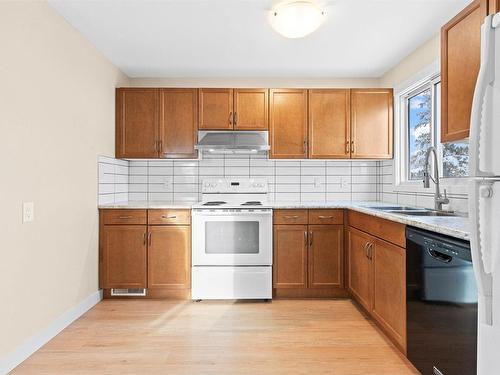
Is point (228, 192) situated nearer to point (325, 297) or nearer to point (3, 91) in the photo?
point (325, 297)

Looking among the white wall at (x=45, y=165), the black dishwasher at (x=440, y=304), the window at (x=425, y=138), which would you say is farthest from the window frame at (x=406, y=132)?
the white wall at (x=45, y=165)

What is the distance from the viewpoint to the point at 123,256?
3.36 m

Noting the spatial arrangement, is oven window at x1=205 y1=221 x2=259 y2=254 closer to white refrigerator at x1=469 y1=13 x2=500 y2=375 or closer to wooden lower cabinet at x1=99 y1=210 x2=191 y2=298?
wooden lower cabinet at x1=99 y1=210 x2=191 y2=298

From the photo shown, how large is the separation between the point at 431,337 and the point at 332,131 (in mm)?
2364

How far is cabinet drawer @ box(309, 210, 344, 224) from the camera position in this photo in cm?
339

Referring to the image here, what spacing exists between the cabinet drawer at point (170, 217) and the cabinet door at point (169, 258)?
61 millimetres

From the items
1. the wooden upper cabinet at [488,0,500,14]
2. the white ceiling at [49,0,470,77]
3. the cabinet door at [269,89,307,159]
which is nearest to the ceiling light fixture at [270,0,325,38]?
the white ceiling at [49,0,470,77]

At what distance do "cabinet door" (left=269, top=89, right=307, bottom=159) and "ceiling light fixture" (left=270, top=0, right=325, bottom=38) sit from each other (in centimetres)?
120

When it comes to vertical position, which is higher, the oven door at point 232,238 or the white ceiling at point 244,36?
the white ceiling at point 244,36

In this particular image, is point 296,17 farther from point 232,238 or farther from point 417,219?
point 232,238

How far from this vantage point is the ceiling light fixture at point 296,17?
2.31 meters

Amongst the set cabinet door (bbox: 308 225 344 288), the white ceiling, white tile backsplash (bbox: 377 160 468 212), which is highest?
the white ceiling

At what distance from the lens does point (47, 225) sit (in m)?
2.42

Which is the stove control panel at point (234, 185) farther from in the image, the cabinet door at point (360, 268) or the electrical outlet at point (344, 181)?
the cabinet door at point (360, 268)
